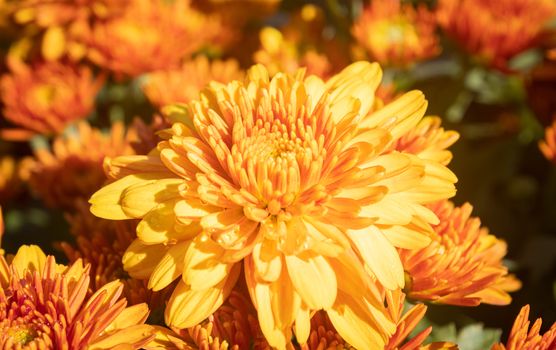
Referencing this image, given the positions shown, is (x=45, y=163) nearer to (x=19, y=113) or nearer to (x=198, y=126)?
(x=19, y=113)


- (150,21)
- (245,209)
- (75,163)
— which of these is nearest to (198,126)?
(245,209)

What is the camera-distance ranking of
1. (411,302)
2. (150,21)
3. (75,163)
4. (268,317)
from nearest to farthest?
1. (268,317)
2. (411,302)
3. (75,163)
4. (150,21)

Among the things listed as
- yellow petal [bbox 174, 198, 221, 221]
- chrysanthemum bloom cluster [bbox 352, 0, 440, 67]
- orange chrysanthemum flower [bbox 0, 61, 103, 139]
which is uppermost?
chrysanthemum bloom cluster [bbox 352, 0, 440, 67]

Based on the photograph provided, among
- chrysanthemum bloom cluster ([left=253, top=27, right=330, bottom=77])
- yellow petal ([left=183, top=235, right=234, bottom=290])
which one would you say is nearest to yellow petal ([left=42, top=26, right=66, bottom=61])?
chrysanthemum bloom cluster ([left=253, top=27, right=330, bottom=77])

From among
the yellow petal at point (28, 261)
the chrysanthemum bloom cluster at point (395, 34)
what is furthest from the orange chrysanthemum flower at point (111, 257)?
the chrysanthemum bloom cluster at point (395, 34)

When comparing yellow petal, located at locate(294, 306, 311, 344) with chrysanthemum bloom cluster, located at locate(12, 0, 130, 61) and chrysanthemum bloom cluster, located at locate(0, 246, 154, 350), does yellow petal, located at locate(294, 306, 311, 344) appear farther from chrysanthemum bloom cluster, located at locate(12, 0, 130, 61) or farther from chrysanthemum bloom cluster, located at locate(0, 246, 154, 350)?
Result: chrysanthemum bloom cluster, located at locate(12, 0, 130, 61)

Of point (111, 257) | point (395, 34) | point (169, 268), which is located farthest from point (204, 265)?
point (395, 34)
